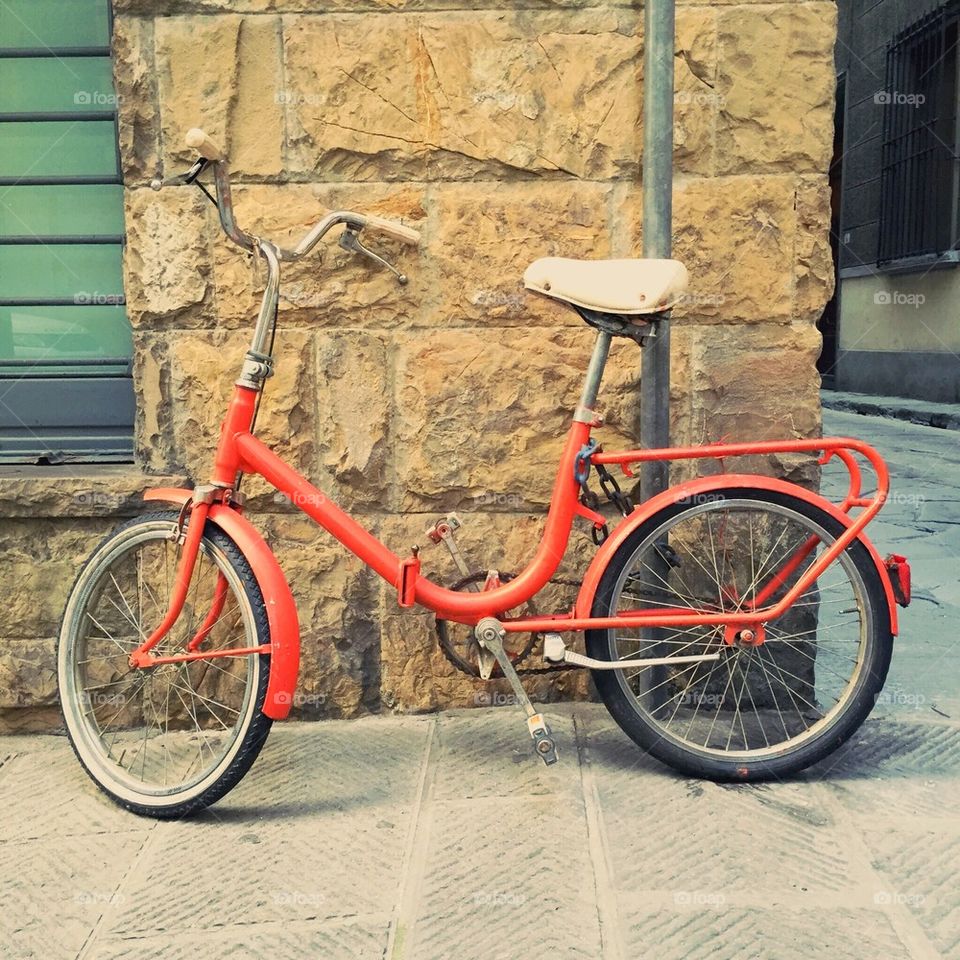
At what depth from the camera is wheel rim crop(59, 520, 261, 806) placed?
2758 millimetres

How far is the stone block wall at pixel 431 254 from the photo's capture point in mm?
2947

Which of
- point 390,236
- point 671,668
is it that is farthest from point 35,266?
point 671,668

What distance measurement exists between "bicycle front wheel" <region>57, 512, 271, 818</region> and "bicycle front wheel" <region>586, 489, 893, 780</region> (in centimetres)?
89

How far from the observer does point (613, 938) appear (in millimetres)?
2039

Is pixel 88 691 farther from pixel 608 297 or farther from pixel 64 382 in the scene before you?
pixel 608 297

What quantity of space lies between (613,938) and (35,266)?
101 inches

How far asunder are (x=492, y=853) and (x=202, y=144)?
170 cm
